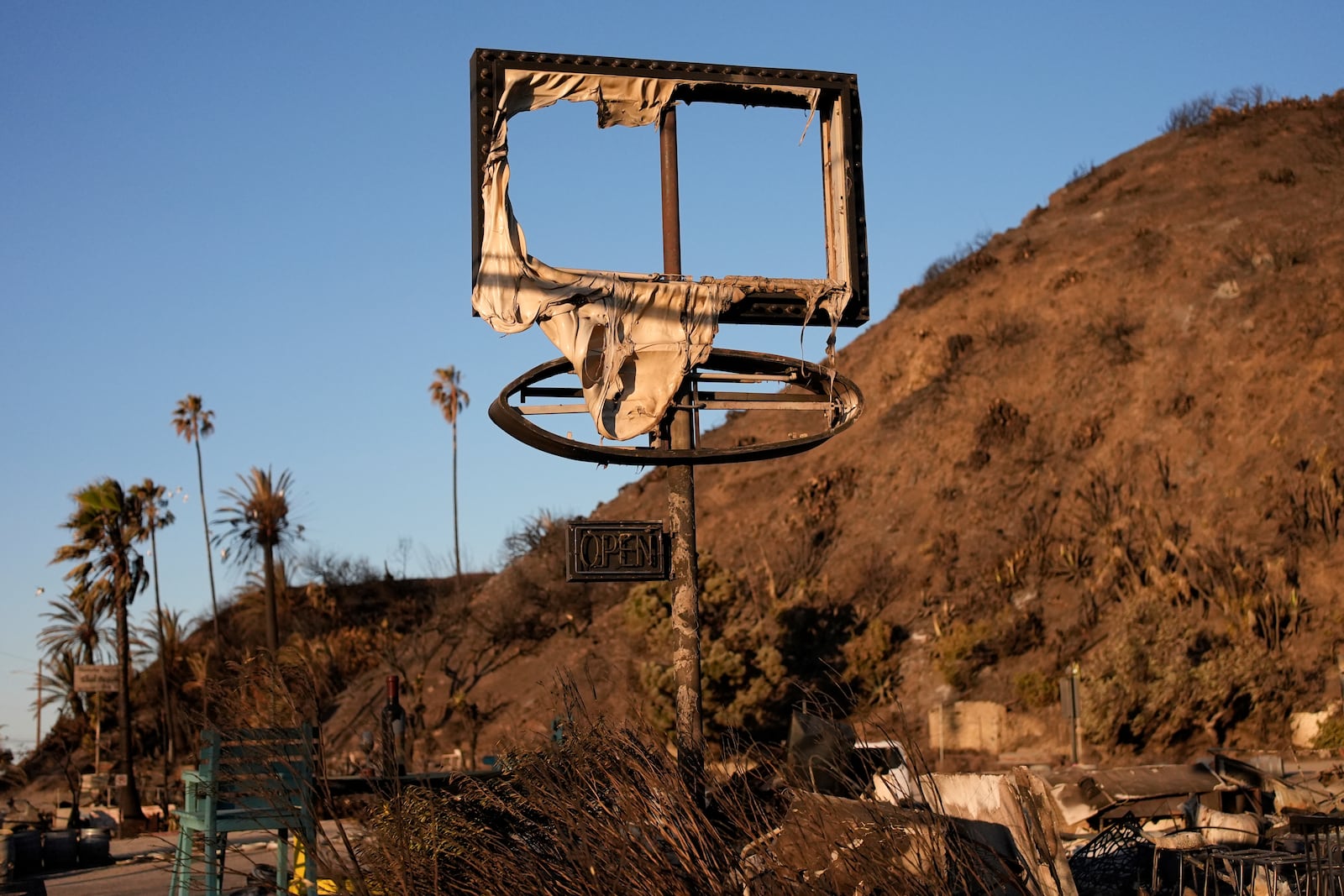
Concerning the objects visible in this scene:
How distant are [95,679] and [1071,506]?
2541 centimetres

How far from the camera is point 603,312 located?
37.4 feet

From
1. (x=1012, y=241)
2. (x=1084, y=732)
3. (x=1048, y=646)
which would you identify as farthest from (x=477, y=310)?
(x=1012, y=241)

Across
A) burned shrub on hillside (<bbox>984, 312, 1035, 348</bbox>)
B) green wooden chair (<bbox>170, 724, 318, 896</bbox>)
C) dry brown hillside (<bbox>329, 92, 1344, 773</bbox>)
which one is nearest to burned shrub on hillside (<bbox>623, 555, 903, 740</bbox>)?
dry brown hillside (<bbox>329, 92, 1344, 773</bbox>)

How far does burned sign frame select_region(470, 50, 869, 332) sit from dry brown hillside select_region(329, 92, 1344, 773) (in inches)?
421

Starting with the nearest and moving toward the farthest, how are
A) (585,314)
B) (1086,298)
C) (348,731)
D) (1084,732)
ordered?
(585,314) < (1084,732) < (348,731) < (1086,298)

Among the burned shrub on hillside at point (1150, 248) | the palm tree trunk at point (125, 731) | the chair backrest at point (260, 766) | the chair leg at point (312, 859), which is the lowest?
the palm tree trunk at point (125, 731)

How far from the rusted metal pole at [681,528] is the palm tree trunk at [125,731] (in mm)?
25113

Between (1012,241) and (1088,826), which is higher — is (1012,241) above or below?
above

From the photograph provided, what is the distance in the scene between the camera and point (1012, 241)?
161 feet

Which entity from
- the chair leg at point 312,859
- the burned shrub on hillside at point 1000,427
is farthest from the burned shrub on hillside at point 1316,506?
the chair leg at point 312,859

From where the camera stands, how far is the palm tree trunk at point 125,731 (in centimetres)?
3200

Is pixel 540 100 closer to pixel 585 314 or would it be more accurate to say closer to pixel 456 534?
pixel 585 314

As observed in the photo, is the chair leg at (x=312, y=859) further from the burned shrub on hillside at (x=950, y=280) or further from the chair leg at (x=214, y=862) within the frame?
the burned shrub on hillside at (x=950, y=280)

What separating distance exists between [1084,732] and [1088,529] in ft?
28.3
